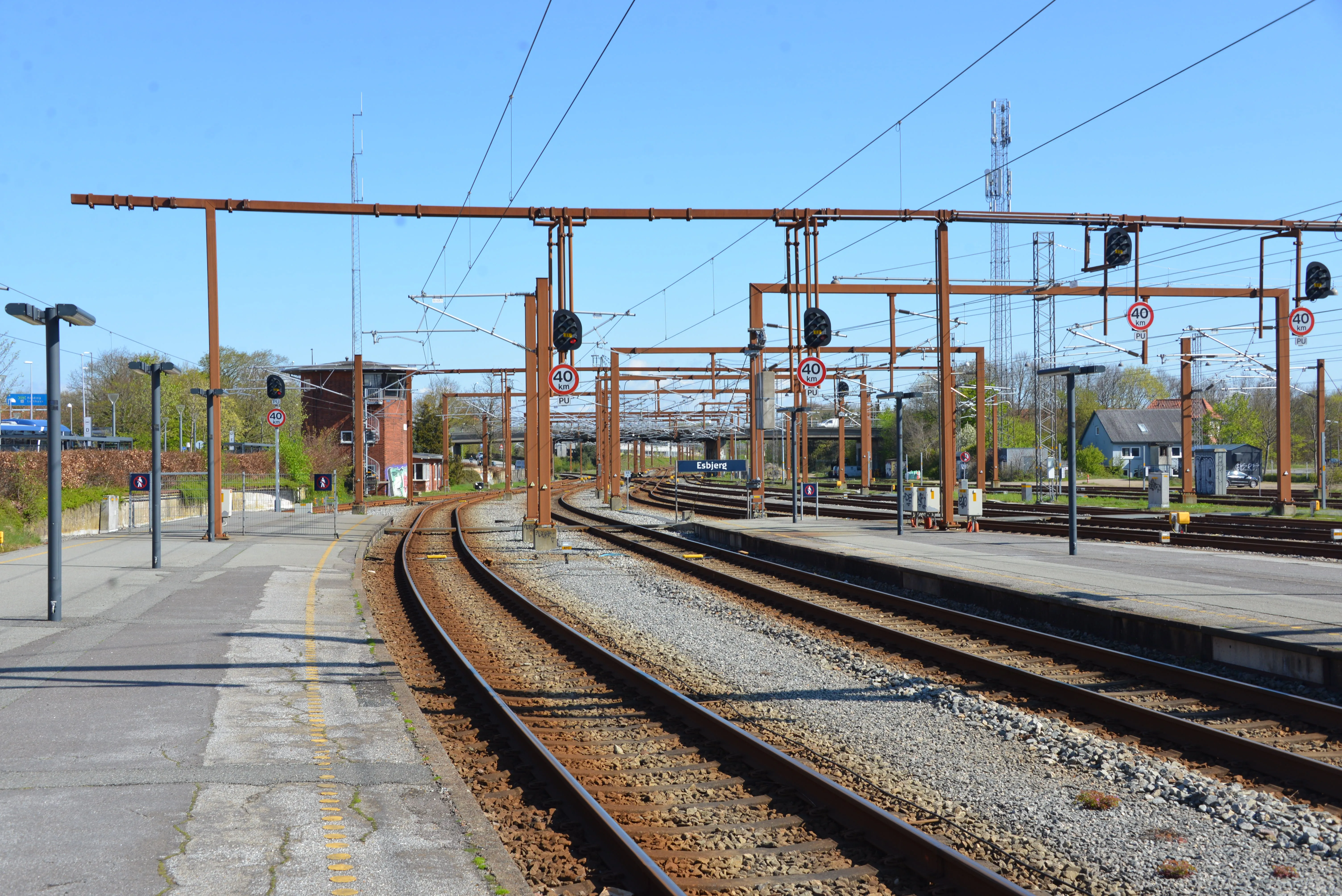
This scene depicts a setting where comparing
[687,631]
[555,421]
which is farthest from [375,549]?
[555,421]

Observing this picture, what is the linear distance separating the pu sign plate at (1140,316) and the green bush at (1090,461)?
194ft

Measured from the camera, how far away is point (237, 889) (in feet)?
16.4

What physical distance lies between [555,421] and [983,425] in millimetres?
48368

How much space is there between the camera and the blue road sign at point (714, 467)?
94.8ft

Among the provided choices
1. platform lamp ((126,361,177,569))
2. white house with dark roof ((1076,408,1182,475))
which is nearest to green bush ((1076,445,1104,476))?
white house with dark roof ((1076,408,1182,475))

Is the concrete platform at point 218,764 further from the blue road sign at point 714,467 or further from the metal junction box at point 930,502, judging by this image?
the metal junction box at point 930,502

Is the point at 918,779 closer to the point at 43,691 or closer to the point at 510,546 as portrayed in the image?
the point at 43,691

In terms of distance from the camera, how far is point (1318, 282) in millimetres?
25875

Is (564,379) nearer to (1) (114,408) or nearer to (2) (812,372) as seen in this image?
(2) (812,372)

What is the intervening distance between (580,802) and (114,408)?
84.9m

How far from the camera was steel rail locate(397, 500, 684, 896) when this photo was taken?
211 inches

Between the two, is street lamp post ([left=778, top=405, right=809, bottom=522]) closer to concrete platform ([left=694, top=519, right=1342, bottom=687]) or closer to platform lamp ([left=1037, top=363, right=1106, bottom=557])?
concrete platform ([left=694, top=519, right=1342, bottom=687])

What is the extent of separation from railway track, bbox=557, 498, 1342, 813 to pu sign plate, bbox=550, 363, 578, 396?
9.71 meters

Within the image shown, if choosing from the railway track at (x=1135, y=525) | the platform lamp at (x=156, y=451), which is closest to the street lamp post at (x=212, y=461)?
the platform lamp at (x=156, y=451)
